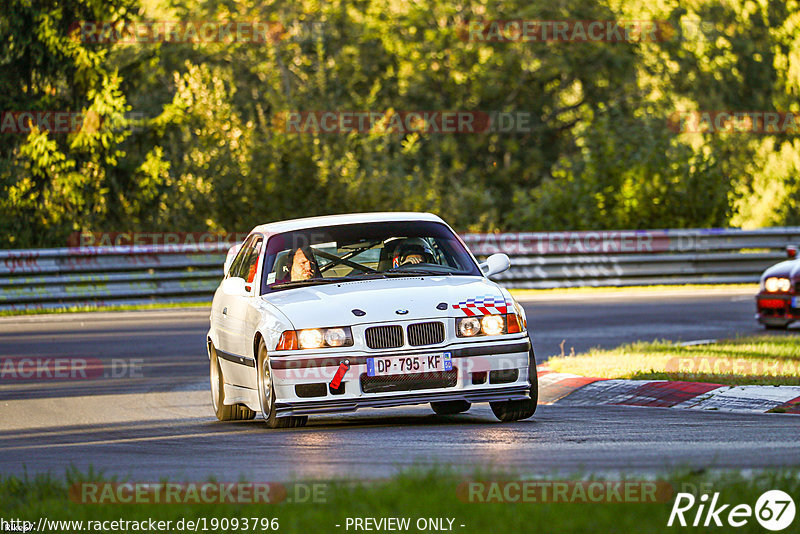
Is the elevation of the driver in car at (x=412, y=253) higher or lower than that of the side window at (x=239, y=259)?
higher

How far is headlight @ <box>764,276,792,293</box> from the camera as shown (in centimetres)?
1758

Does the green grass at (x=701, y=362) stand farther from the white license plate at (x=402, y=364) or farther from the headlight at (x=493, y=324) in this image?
the white license plate at (x=402, y=364)

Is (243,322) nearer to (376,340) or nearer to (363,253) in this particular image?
(363,253)

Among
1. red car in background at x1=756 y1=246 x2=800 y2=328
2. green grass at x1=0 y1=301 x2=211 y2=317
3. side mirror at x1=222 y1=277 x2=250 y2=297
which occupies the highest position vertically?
side mirror at x1=222 y1=277 x2=250 y2=297

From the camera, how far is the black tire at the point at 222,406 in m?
11.3

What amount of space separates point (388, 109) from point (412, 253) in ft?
96.7

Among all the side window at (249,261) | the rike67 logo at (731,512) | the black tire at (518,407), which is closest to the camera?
the rike67 logo at (731,512)

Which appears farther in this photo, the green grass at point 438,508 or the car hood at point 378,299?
the car hood at point 378,299

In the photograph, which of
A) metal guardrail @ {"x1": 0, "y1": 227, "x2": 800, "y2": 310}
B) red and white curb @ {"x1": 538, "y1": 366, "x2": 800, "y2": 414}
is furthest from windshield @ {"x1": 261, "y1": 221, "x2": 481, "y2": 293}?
metal guardrail @ {"x1": 0, "y1": 227, "x2": 800, "y2": 310}

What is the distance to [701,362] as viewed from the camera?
44.0ft

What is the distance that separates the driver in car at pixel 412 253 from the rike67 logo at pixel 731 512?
5232mm

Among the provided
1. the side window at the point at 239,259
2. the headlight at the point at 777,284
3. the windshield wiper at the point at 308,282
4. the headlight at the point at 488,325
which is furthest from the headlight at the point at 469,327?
the headlight at the point at 777,284

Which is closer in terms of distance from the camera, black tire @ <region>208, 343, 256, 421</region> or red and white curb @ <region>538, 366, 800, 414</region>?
red and white curb @ <region>538, 366, 800, 414</region>

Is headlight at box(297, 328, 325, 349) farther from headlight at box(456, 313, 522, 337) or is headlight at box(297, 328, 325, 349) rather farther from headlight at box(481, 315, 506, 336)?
headlight at box(481, 315, 506, 336)
